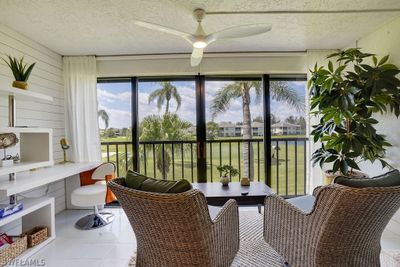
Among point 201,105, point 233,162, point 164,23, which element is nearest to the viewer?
point 164,23

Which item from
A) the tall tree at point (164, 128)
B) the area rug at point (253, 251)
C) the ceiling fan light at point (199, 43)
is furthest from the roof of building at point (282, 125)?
the ceiling fan light at point (199, 43)

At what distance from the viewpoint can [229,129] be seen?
380cm

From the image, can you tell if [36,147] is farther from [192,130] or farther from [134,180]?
[192,130]

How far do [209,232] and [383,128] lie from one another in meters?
2.51

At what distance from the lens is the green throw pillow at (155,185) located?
1.36 m

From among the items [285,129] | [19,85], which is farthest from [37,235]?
[285,129]

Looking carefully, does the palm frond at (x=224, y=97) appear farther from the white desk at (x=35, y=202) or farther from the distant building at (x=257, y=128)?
the white desk at (x=35, y=202)

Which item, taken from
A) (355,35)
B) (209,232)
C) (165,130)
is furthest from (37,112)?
(355,35)

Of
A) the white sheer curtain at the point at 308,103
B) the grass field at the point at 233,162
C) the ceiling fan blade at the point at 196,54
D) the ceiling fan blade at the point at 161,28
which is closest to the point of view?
the ceiling fan blade at the point at 161,28

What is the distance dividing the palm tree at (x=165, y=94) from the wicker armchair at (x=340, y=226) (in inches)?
96.7

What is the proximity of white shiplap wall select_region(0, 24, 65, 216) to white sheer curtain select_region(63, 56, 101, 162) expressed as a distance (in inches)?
4.5

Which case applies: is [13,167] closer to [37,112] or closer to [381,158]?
[37,112]

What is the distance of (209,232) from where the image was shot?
4.77ft

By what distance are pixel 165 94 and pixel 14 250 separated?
8.42 feet
